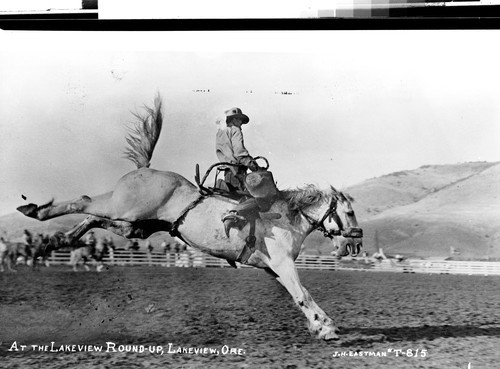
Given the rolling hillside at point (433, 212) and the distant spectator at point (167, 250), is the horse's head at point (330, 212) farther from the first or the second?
the distant spectator at point (167, 250)

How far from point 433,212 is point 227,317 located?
1.11 m

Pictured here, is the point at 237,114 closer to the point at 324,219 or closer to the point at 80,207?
the point at 324,219

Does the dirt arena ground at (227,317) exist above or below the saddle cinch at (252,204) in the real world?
below

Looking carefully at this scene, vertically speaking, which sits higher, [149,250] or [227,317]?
[149,250]

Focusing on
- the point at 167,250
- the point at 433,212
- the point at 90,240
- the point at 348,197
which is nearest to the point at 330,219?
the point at 348,197

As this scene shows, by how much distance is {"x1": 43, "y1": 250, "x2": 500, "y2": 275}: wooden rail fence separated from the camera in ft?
10.7

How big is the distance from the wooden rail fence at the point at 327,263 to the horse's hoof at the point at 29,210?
8.7 inches

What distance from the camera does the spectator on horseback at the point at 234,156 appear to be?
330cm

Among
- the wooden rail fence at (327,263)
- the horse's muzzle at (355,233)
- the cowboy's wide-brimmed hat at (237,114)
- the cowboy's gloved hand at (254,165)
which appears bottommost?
the wooden rail fence at (327,263)

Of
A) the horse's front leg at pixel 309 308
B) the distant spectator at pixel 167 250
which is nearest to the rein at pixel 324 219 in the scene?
the horse's front leg at pixel 309 308

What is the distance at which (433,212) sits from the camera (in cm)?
329

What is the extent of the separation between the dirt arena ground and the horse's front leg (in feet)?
0.11

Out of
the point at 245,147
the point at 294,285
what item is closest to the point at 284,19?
the point at 245,147

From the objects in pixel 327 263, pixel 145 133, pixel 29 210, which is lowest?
pixel 327 263
